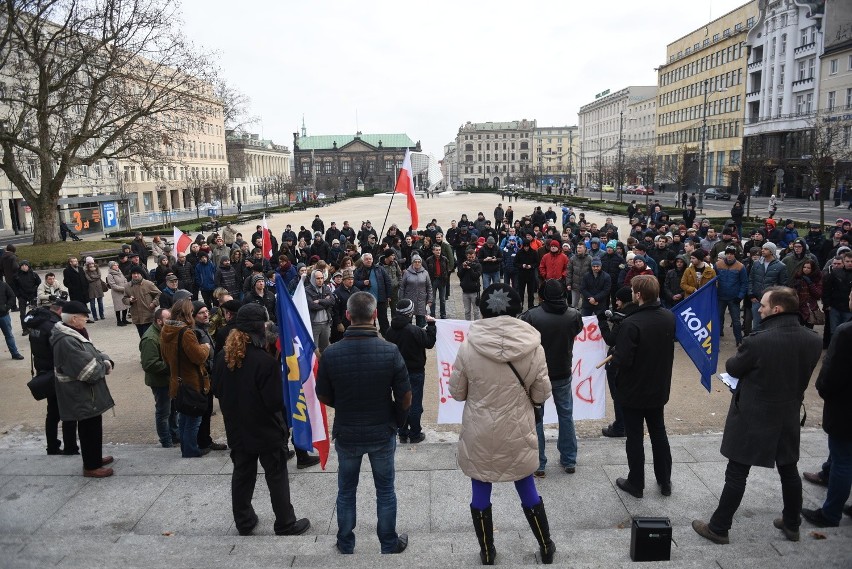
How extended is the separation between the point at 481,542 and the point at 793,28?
71860mm

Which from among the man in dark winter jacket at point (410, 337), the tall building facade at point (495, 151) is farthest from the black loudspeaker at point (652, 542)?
the tall building facade at point (495, 151)

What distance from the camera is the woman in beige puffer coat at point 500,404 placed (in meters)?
3.96

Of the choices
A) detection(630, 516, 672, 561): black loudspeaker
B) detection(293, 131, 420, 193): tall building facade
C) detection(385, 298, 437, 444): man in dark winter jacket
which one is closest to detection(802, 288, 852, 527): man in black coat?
detection(630, 516, 672, 561): black loudspeaker

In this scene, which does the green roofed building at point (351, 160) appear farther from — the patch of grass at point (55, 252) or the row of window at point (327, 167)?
the patch of grass at point (55, 252)

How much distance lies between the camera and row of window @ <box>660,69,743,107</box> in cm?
7376

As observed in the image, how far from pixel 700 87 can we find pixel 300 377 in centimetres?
8984

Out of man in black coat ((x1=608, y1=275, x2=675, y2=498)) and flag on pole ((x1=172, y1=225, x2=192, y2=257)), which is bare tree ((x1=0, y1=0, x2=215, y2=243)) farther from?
man in black coat ((x1=608, y1=275, x2=675, y2=498))

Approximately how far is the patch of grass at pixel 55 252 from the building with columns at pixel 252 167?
58529 millimetres

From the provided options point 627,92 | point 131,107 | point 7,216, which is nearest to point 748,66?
point 627,92

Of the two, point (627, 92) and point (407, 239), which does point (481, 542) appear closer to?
point (407, 239)

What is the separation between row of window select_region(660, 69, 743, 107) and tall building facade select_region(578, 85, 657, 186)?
11118 millimetres

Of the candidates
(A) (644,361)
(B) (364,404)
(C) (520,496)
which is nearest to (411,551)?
(C) (520,496)

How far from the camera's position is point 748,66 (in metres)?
69.5

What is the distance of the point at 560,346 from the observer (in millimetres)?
5582
